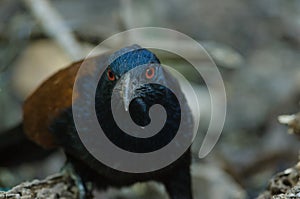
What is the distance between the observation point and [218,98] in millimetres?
8695

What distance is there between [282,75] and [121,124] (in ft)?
17.6

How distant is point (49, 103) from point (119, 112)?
2.51 feet

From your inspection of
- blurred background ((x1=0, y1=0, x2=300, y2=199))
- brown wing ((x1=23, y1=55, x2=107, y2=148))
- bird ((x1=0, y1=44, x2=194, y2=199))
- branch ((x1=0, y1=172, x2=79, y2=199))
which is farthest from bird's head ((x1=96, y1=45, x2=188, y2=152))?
blurred background ((x1=0, y1=0, x2=300, y2=199))

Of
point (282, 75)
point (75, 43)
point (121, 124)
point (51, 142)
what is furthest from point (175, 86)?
point (282, 75)

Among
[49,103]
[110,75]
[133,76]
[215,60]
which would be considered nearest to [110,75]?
[110,75]

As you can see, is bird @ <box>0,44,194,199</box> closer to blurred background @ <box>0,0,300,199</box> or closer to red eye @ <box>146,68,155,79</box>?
red eye @ <box>146,68,155,79</box>

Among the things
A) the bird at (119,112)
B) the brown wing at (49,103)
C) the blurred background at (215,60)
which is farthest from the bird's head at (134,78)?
the blurred background at (215,60)

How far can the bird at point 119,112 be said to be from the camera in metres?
4.46

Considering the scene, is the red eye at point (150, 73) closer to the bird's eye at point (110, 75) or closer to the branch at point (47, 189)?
the bird's eye at point (110, 75)

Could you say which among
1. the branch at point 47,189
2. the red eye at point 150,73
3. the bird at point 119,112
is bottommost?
the branch at point 47,189

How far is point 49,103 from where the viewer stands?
17.0 feet

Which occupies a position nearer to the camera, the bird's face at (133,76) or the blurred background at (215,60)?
the bird's face at (133,76)

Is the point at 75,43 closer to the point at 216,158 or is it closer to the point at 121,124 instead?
the point at 216,158

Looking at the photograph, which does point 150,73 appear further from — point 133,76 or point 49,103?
point 49,103
